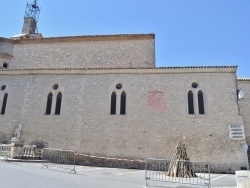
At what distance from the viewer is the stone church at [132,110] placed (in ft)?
45.4

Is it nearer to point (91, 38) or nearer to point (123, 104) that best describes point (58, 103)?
point (123, 104)

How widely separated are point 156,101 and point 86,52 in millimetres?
7795

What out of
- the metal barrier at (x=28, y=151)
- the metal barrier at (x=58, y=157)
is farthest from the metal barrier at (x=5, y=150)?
the metal barrier at (x=58, y=157)

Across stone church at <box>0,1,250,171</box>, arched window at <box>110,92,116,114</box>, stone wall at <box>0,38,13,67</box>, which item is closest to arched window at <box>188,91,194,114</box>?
stone church at <box>0,1,250,171</box>

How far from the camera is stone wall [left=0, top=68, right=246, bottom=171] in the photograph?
13.8 metres

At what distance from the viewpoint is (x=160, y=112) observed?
47.9ft

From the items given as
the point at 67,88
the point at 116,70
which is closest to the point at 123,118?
the point at 116,70

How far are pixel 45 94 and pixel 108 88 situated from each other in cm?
465

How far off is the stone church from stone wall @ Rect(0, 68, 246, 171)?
0.18ft

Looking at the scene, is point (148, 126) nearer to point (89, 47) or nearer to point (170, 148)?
point (170, 148)

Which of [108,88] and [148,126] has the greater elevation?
[108,88]

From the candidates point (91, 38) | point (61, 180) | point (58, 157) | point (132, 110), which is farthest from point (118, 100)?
point (61, 180)

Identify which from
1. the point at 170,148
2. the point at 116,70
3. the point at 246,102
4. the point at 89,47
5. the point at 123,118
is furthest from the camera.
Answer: the point at 89,47

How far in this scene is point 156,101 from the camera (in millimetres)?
14891
